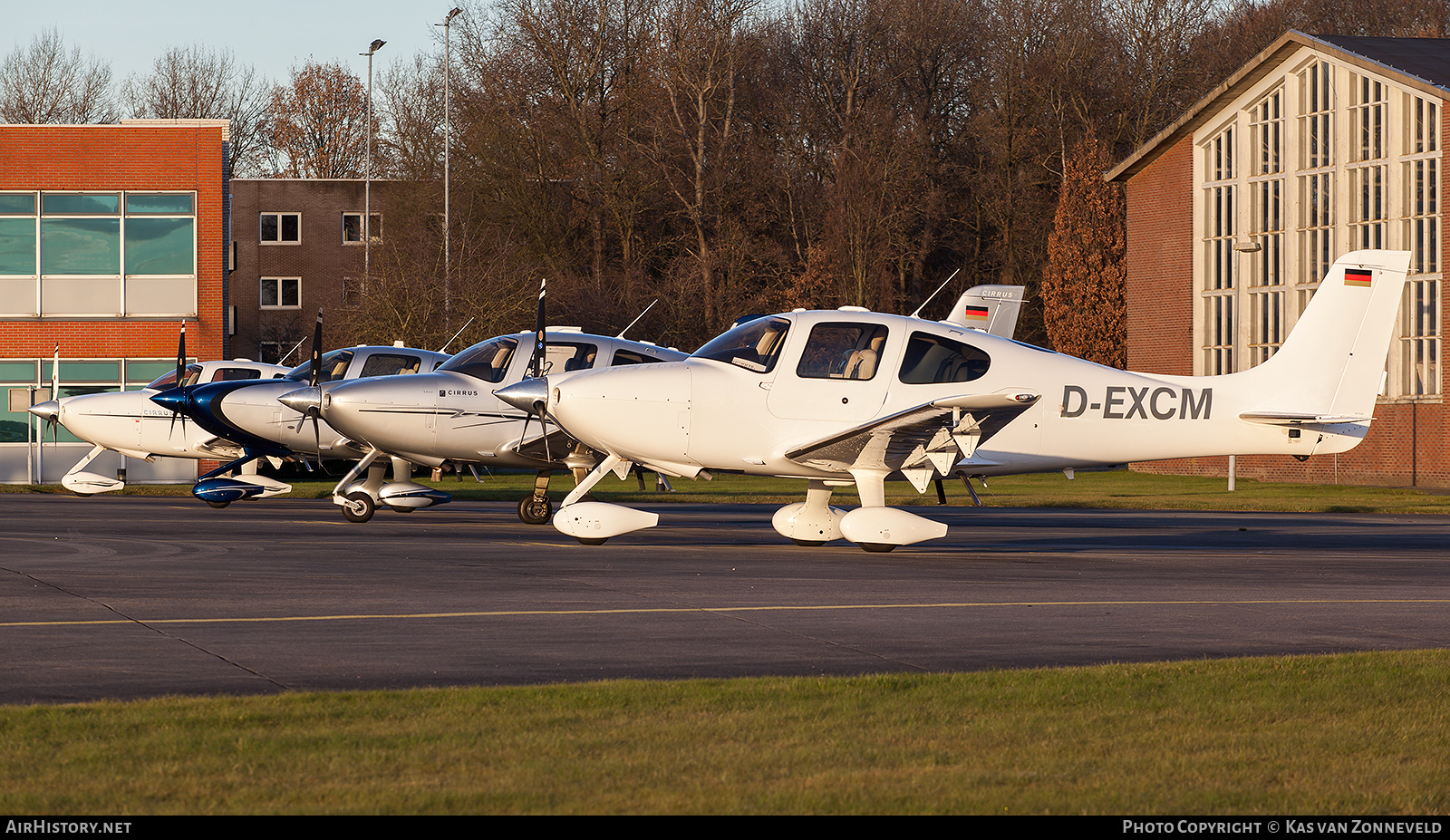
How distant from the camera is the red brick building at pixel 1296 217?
36750 mm

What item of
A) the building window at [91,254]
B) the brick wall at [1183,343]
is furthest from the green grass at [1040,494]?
the building window at [91,254]

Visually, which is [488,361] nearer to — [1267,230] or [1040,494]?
[1040,494]

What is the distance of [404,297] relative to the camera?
124ft

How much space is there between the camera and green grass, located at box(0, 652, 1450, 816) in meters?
5.11

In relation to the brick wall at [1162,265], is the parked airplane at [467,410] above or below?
below

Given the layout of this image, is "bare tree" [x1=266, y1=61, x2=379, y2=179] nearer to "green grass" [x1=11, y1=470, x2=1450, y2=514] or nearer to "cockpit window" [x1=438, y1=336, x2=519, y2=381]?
"green grass" [x1=11, y1=470, x2=1450, y2=514]

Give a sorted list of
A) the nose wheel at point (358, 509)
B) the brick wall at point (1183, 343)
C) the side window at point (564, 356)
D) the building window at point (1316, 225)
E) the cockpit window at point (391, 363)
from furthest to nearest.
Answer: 1. the building window at point (1316, 225)
2. the brick wall at point (1183, 343)
3. the cockpit window at point (391, 363)
4. the nose wheel at point (358, 509)
5. the side window at point (564, 356)

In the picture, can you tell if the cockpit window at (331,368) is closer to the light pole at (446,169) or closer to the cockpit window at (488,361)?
the cockpit window at (488,361)

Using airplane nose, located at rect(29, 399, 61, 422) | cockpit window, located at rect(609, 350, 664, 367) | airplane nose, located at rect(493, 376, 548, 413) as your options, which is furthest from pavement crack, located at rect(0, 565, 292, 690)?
airplane nose, located at rect(29, 399, 61, 422)

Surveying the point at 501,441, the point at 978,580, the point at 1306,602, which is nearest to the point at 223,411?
the point at 501,441

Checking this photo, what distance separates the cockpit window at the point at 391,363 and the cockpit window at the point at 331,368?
27cm

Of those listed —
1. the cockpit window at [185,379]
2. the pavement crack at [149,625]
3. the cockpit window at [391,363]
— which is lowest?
the pavement crack at [149,625]

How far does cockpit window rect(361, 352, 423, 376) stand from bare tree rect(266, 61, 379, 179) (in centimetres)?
5080
